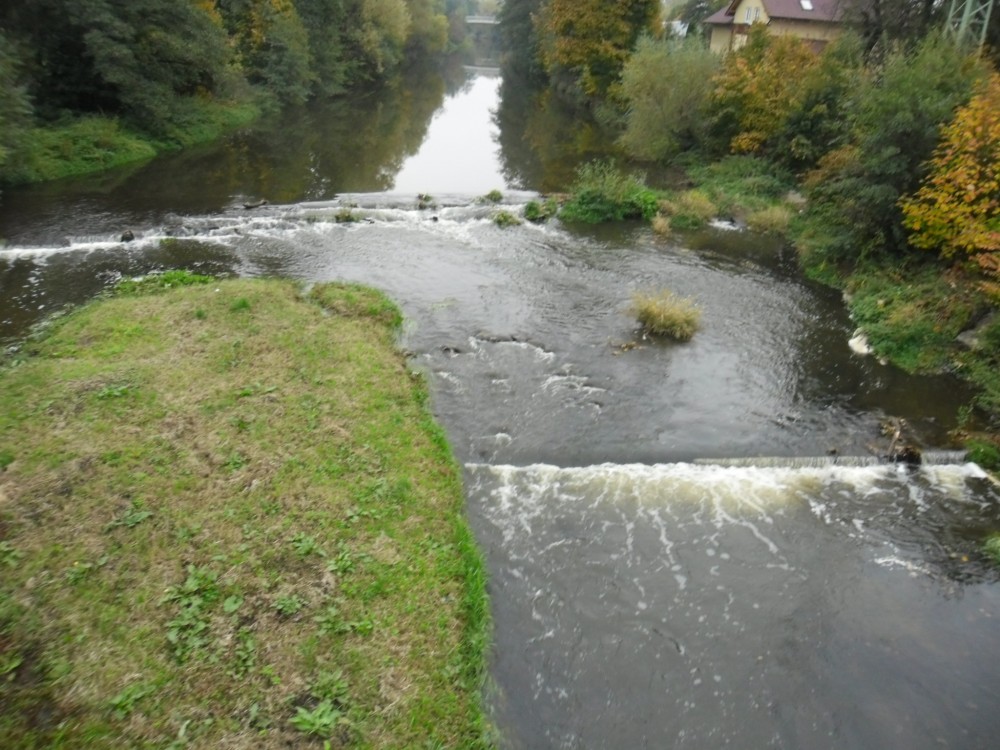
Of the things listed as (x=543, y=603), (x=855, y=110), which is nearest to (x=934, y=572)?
(x=543, y=603)

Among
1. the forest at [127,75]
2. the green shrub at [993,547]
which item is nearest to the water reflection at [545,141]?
the forest at [127,75]

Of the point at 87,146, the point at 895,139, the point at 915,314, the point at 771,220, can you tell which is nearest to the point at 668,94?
the point at 771,220

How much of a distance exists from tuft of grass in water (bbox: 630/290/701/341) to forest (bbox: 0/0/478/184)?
21661 mm

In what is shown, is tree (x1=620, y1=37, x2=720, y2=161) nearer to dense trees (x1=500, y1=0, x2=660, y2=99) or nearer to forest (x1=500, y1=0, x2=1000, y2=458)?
forest (x1=500, y1=0, x2=1000, y2=458)

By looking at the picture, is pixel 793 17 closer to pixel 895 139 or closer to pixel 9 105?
pixel 895 139

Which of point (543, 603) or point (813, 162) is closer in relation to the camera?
point (543, 603)

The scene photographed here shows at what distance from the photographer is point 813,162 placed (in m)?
27.0

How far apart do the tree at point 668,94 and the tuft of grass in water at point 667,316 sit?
60.4 ft

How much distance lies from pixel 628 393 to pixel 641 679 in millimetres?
6934

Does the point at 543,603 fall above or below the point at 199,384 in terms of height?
below

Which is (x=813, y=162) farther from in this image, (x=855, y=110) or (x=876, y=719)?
(x=876, y=719)

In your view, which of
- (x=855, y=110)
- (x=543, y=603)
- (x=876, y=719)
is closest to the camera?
(x=876, y=719)

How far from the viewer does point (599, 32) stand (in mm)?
44438

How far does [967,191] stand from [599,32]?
3451cm
